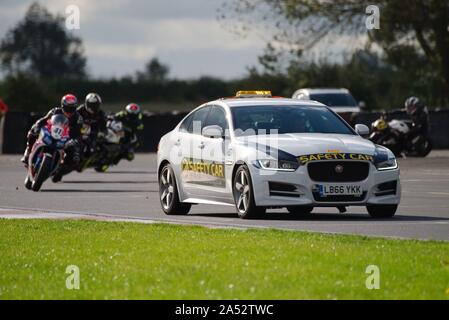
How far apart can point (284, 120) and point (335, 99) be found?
29.3 meters

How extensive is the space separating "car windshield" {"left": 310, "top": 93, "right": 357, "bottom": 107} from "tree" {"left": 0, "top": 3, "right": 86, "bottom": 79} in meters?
36.2

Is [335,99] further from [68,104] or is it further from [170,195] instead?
[170,195]

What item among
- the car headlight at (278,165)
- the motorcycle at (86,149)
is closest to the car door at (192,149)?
the car headlight at (278,165)

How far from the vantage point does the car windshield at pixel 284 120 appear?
18.8 m

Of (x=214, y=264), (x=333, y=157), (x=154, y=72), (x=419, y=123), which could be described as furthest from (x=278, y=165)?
(x=154, y=72)

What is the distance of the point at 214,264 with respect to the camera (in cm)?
1224

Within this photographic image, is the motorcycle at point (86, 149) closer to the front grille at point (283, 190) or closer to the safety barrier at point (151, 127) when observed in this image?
the safety barrier at point (151, 127)

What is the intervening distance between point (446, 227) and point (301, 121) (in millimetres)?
3191

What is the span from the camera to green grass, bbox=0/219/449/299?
10664mm

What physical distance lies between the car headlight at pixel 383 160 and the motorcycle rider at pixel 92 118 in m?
15.1

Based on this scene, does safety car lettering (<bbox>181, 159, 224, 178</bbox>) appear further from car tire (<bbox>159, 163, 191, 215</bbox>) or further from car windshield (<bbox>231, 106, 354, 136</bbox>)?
car windshield (<bbox>231, 106, 354, 136</bbox>)

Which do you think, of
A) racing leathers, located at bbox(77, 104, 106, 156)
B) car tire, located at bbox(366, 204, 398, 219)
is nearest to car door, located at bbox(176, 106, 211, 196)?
car tire, located at bbox(366, 204, 398, 219)

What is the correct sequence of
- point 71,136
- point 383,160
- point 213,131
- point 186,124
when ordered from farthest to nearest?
point 71,136 < point 186,124 < point 213,131 < point 383,160
